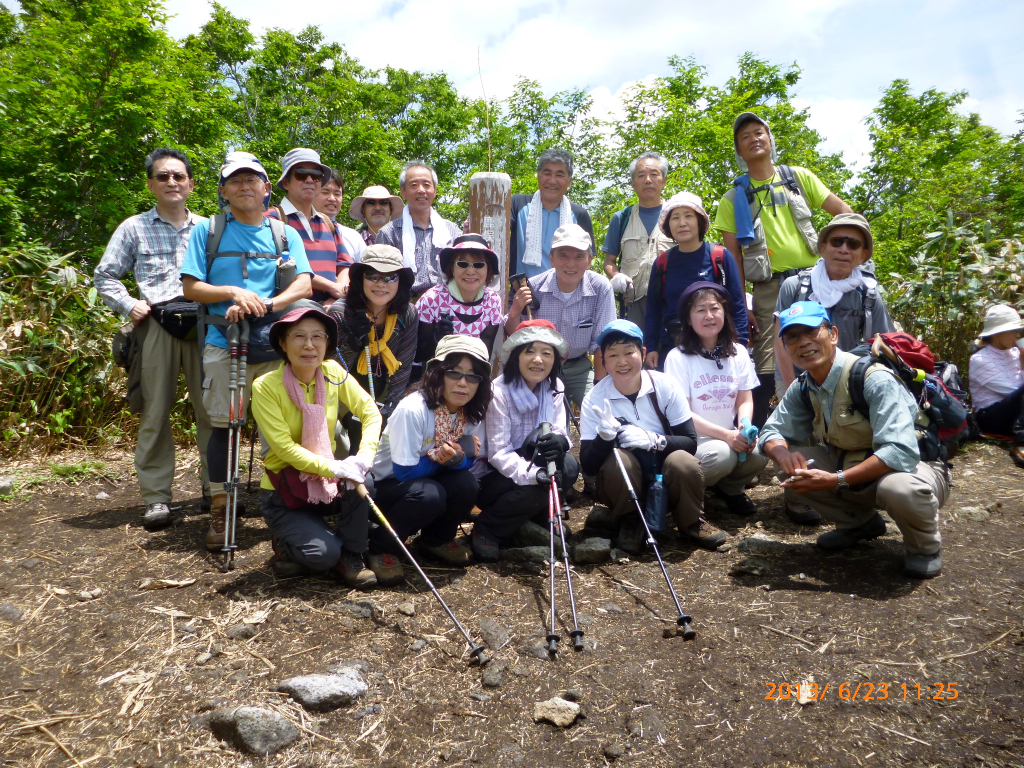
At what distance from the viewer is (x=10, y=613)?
3.59 m

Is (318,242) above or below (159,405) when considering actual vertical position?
above

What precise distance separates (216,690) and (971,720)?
10.5ft

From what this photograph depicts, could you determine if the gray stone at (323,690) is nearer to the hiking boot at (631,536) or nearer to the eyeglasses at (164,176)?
the hiking boot at (631,536)

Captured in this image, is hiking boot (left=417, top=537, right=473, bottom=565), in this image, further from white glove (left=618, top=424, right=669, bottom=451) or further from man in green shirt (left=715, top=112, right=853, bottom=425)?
man in green shirt (left=715, top=112, right=853, bottom=425)

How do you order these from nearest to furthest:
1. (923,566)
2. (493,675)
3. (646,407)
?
1. (493,675)
2. (923,566)
3. (646,407)

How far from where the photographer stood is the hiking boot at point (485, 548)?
171 inches

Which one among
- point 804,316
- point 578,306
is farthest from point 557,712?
point 578,306

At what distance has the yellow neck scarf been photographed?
15.2 feet

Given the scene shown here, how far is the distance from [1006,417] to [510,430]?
549cm

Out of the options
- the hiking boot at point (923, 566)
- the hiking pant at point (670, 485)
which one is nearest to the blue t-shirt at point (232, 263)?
the hiking pant at point (670, 485)

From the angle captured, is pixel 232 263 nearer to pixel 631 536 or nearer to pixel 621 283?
pixel 621 283

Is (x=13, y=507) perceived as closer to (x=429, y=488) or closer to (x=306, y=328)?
(x=306, y=328)

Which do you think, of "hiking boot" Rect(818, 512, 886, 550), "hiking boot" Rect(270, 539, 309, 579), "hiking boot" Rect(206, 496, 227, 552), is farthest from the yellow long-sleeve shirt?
"hiking boot" Rect(818, 512, 886, 550)

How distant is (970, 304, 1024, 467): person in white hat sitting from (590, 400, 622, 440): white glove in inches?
185
